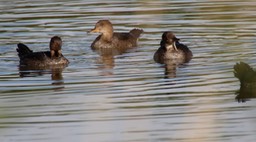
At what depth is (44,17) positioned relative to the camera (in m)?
23.9

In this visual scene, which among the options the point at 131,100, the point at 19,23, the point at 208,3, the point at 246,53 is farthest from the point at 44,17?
the point at 131,100

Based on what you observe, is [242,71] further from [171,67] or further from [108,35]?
[108,35]

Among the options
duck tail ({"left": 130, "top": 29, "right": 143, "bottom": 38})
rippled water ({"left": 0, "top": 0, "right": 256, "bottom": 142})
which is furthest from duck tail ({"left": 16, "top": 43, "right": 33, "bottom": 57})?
duck tail ({"left": 130, "top": 29, "right": 143, "bottom": 38})

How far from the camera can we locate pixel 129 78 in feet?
49.1

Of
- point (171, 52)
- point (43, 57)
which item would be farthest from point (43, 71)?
point (171, 52)

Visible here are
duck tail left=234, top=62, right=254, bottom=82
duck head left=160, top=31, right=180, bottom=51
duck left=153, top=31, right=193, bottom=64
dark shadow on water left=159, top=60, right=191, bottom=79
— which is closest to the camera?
duck tail left=234, top=62, right=254, bottom=82

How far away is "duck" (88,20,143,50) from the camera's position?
819 inches

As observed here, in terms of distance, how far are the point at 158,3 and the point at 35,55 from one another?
360 inches

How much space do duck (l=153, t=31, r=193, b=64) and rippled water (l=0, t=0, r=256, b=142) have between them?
20 cm

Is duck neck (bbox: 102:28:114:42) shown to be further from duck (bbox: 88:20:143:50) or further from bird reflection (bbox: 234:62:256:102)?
bird reflection (bbox: 234:62:256:102)

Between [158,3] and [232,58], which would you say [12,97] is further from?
[158,3]

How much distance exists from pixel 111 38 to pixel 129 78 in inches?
266

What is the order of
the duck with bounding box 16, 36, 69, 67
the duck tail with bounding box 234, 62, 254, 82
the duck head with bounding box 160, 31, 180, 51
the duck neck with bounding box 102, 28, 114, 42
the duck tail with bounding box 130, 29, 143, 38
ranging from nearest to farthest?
the duck tail with bounding box 234, 62, 254, 82 → the duck with bounding box 16, 36, 69, 67 → the duck head with bounding box 160, 31, 180, 51 → the duck tail with bounding box 130, 29, 143, 38 → the duck neck with bounding box 102, 28, 114, 42

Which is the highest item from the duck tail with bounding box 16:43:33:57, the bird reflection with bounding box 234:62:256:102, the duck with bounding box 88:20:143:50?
the bird reflection with bounding box 234:62:256:102
